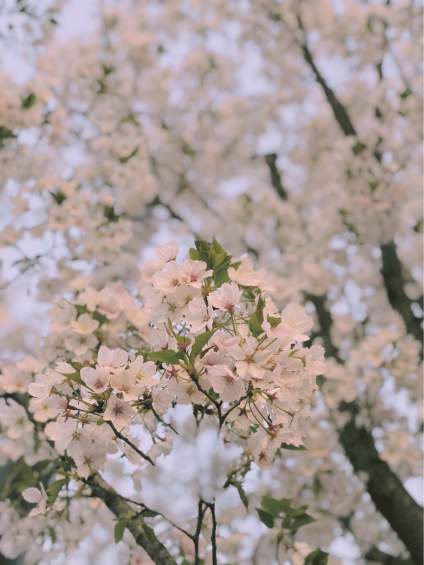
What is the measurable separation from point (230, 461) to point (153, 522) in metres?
0.52

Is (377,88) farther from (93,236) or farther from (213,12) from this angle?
(93,236)

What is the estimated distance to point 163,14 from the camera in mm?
7406

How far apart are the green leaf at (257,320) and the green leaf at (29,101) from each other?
2.76 meters

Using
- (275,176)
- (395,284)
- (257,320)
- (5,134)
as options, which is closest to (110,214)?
(5,134)

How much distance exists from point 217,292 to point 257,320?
13 cm

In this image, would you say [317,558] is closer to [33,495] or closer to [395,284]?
[33,495]

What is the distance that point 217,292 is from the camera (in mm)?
1601

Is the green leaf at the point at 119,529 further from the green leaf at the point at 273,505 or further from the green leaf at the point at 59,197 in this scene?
the green leaf at the point at 59,197

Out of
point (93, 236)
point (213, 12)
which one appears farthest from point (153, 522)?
point (213, 12)

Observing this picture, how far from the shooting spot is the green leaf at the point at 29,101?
3.78 metres

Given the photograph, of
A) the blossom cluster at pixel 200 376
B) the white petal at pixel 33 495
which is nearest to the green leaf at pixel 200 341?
the blossom cluster at pixel 200 376

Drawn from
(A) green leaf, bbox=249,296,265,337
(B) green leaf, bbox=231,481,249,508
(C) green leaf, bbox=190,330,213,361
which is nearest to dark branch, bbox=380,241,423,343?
(B) green leaf, bbox=231,481,249,508

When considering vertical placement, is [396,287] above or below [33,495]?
above

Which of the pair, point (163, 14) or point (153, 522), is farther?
point (163, 14)
